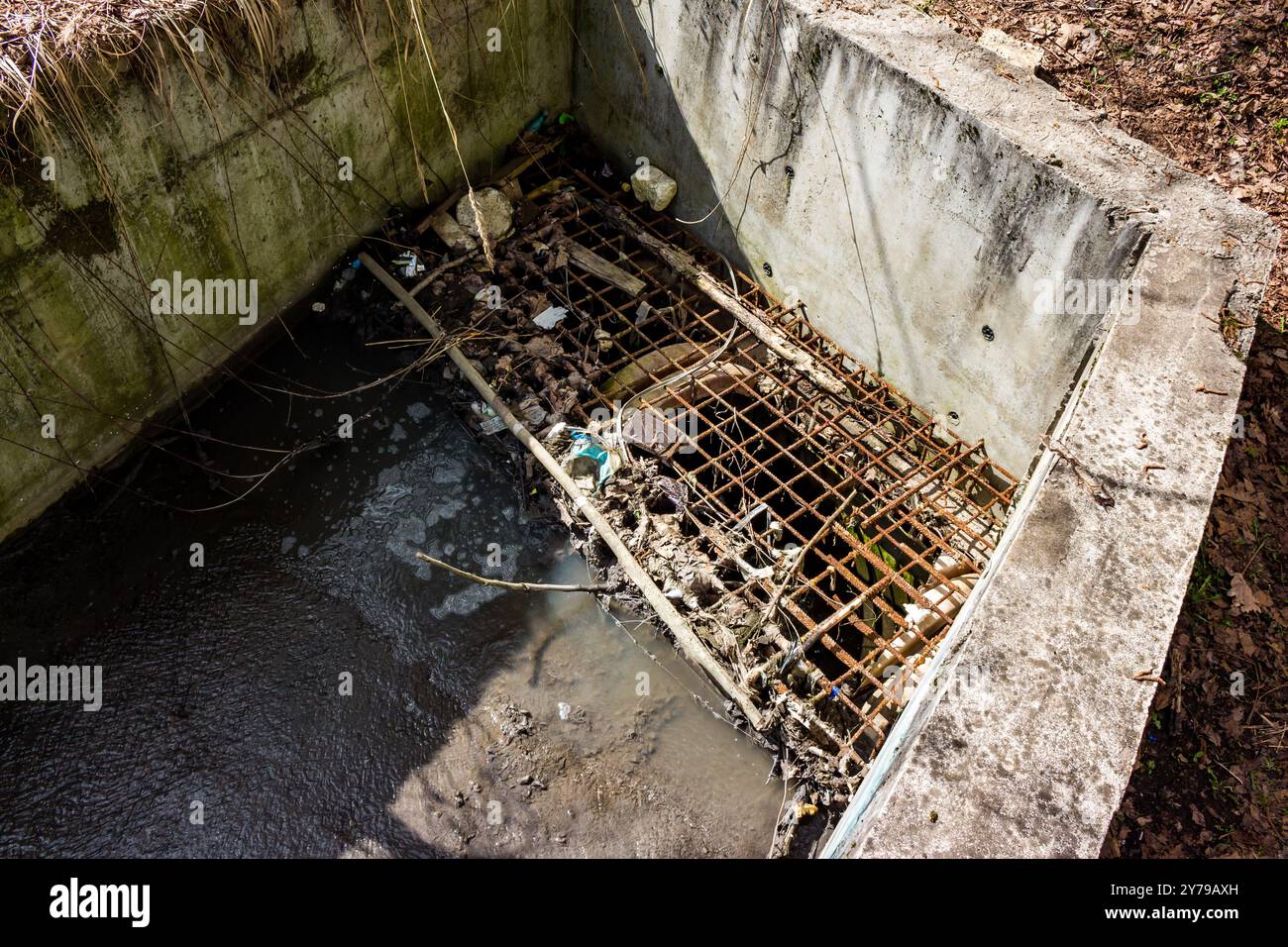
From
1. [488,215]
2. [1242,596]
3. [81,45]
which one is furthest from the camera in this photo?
[488,215]

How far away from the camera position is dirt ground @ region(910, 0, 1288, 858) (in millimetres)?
4047

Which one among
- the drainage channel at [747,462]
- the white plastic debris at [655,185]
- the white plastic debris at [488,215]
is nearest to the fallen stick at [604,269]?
the drainage channel at [747,462]

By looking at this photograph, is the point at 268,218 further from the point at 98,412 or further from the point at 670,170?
the point at 670,170

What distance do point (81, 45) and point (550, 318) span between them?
310 centimetres

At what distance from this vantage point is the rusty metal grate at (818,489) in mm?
5156

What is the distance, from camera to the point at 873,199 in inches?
233

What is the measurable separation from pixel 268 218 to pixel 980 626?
5.11m

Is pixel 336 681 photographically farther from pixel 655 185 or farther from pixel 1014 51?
pixel 1014 51

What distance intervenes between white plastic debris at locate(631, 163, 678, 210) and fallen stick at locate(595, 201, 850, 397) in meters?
0.25

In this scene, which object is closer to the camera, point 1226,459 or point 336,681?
point 1226,459

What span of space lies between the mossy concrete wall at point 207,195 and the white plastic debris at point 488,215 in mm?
338

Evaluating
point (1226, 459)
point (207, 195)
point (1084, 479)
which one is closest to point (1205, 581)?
point (1226, 459)

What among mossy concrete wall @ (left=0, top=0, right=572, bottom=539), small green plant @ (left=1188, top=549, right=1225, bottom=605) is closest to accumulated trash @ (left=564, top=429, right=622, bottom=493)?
mossy concrete wall @ (left=0, top=0, right=572, bottom=539)

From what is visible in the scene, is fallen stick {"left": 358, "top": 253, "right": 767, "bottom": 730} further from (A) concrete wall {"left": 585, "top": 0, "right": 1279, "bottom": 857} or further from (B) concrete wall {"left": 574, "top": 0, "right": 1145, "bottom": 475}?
(B) concrete wall {"left": 574, "top": 0, "right": 1145, "bottom": 475}
